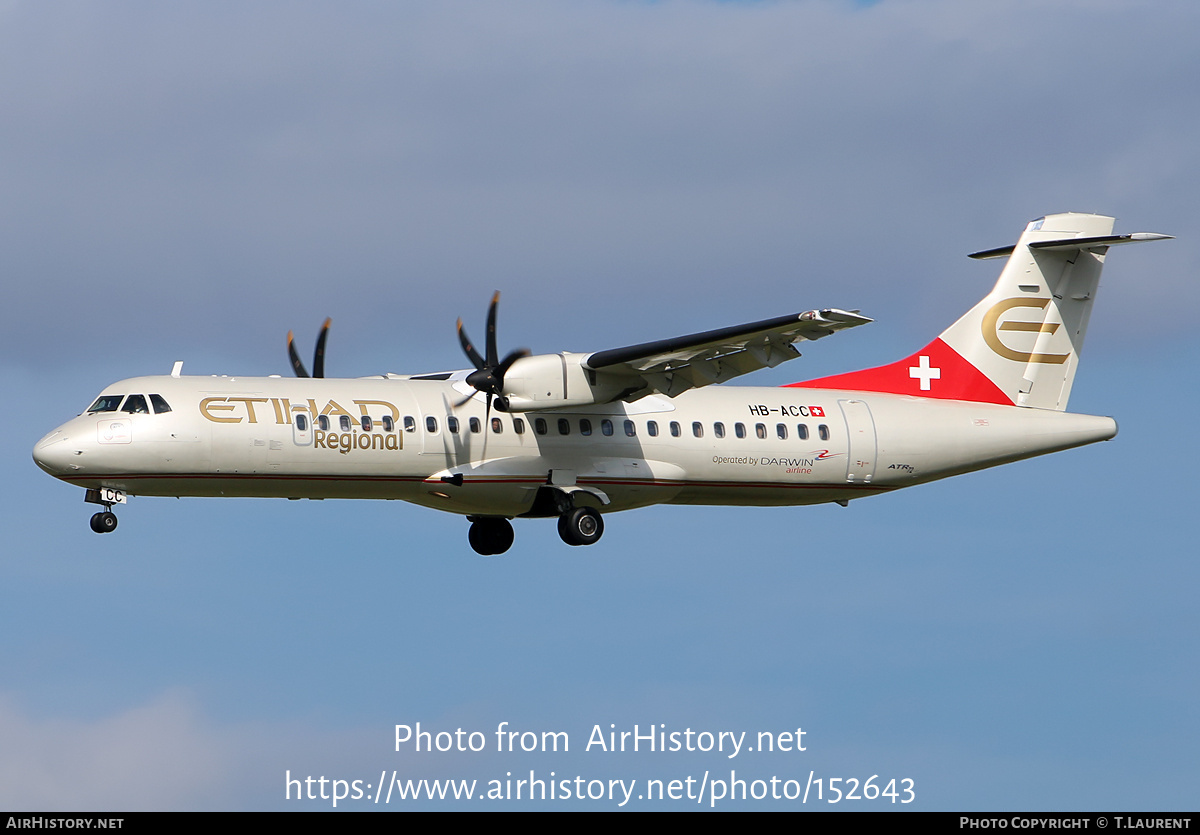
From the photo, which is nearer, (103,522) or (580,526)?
(103,522)

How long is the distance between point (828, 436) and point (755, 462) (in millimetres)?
1524

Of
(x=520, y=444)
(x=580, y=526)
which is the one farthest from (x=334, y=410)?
(x=580, y=526)

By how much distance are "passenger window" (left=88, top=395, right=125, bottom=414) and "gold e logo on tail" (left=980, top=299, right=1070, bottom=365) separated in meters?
16.0

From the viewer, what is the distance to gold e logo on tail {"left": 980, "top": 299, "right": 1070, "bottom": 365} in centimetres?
3147

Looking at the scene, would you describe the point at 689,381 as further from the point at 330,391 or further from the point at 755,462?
the point at 330,391

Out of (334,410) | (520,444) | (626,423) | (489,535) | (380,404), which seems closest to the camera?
(334,410)

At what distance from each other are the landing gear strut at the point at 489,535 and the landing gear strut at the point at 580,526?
236 cm

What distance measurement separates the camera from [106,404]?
86.8 feet

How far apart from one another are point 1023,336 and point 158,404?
1614cm

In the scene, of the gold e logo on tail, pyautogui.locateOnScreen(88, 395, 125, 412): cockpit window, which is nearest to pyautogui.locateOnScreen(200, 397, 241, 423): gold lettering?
pyautogui.locateOnScreen(88, 395, 125, 412): cockpit window

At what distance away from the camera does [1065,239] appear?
31.6m

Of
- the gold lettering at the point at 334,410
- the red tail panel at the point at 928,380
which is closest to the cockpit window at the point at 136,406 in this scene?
the gold lettering at the point at 334,410

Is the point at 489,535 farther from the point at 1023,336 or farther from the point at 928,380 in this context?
the point at 1023,336
